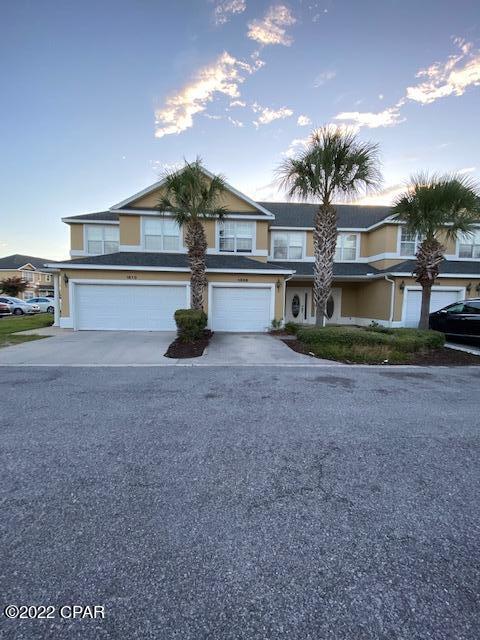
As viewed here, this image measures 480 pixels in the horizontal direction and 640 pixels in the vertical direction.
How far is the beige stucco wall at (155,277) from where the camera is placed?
1262cm

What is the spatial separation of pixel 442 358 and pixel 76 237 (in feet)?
57.8

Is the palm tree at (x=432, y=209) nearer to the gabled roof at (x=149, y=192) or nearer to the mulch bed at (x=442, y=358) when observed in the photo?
the mulch bed at (x=442, y=358)

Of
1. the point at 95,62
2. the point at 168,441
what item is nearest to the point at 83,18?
the point at 95,62

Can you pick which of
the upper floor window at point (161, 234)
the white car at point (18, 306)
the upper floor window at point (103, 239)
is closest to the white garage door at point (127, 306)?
the upper floor window at point (161, 234)

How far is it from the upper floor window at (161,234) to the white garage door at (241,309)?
3.92 metres

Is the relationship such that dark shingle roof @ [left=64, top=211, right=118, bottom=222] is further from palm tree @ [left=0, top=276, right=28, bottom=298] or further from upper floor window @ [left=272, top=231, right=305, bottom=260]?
palm tree @ [left=0, top=276, right=28, bottom=298]

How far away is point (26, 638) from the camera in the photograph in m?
1.42

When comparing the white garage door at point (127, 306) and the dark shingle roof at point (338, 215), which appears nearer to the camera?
the white garage door at point (127, 306)

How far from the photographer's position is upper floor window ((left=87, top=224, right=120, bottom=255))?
619 inches

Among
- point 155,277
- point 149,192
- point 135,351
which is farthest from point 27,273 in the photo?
point 135,351

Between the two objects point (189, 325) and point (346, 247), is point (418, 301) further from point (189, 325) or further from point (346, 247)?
point (189, 325)

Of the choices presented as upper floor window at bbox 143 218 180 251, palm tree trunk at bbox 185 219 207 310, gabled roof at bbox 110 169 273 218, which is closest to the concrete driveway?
palm tree trunk at bbox 185 219 207 310

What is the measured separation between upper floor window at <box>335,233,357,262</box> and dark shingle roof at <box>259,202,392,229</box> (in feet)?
1.87

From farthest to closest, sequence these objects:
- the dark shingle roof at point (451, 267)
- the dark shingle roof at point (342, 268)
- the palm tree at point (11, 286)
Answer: the palm tree at point (11, 286) < the dark shingle roof at point (342, 268) < the dark shingle roof at point (451, 267)
